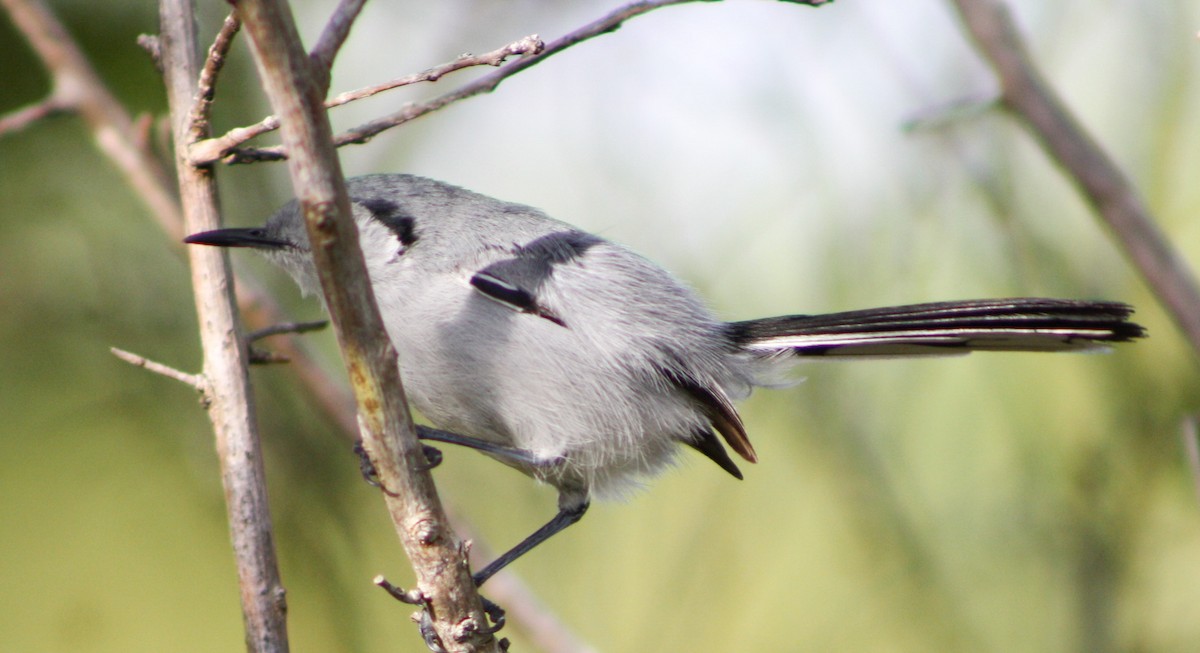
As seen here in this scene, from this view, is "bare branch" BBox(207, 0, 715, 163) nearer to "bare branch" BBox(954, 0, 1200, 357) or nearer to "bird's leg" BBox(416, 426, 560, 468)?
"bird's leg" BBox(416, 426, 560, 468)

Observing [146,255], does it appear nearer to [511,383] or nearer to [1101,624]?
[511,383]

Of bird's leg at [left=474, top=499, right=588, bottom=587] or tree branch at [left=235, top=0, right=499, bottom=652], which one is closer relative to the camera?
tree branch at [left=235, top=0, right=499, bottom=652]

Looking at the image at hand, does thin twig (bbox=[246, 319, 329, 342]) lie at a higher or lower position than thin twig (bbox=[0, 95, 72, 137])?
lower

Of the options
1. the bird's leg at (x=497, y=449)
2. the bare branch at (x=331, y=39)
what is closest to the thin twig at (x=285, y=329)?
the bird's leg at (x=497, y=449)

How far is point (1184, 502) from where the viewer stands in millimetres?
3883

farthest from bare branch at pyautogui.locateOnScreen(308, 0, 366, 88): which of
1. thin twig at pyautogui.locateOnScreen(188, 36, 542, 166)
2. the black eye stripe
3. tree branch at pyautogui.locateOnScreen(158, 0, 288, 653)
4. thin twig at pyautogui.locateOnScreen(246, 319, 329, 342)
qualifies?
the black eye stripe

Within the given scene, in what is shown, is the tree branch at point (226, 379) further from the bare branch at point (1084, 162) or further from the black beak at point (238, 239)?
the bare branch at point (1084, 162)

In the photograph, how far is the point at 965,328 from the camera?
2.28 meters

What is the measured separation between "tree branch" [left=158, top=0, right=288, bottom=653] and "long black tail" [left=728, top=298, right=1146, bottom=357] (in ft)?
4.39

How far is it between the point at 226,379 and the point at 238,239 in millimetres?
307

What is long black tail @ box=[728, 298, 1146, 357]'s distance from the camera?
2213 millimetres

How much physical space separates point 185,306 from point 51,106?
177cm

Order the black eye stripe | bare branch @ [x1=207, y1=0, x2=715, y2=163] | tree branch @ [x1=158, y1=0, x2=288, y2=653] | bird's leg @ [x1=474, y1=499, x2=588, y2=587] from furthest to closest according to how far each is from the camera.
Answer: bird's leg @ [x1=474, y1=499, x2=588, y2=587] < the black eye stripe < tree branch @ [x1=158, y1=0, x2=288, y2=653] < bare branch @ [x1=207, y1=0, x2=715, y2=163]

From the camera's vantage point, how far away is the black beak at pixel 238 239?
6.15 feet
